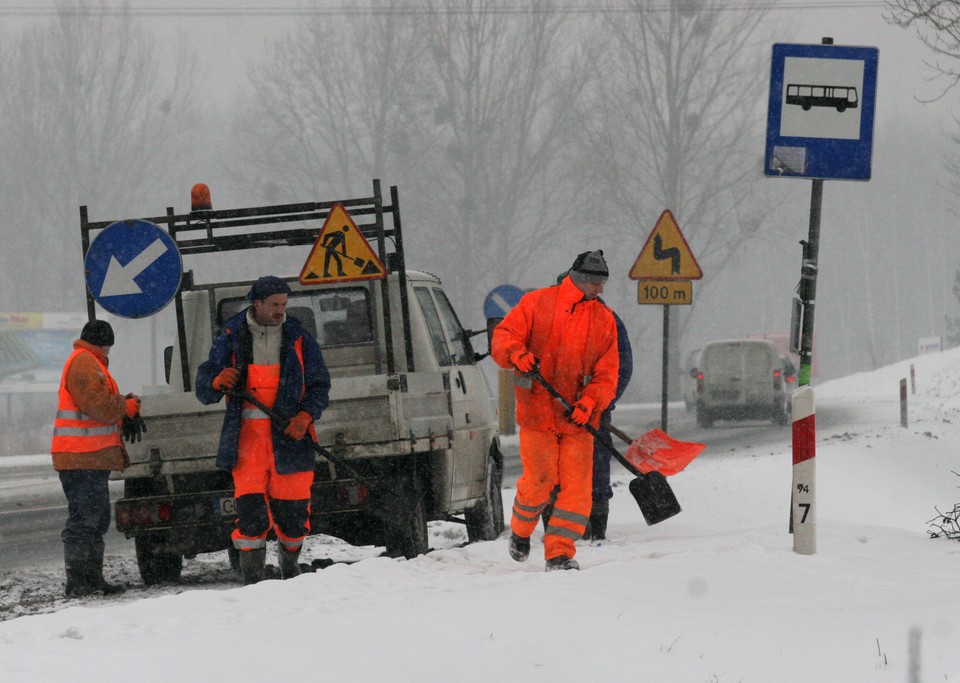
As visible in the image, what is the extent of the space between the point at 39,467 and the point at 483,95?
2609 cm

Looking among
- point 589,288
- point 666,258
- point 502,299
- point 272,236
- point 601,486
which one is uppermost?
point 272,236

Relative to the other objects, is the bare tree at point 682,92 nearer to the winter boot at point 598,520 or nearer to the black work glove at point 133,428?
the winter boot at point 598,520

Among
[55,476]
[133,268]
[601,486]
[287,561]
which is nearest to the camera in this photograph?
[287,561]

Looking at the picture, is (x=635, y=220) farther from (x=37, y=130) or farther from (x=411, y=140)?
(x=37, y=130)

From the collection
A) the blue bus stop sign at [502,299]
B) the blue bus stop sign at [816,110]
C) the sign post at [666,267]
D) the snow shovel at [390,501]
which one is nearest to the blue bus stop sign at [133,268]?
the snow shovel at [390,501]

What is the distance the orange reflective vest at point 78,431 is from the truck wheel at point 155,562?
0.62m

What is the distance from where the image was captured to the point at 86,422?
877 cm

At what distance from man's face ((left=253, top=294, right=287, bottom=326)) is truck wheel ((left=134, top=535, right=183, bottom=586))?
1.81 metres

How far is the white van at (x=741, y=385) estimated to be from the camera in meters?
27.5

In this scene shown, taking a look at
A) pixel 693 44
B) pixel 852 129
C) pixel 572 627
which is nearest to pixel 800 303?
pixel 852 129

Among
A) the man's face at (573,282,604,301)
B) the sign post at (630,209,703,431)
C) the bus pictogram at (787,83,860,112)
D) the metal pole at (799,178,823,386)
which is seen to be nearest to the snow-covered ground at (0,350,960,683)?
the metal pole at (799,178,823,386)

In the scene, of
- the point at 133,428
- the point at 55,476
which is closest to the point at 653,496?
the point at 133,428

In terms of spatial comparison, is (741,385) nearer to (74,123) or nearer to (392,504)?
(392,504)

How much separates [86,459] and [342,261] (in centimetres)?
204
